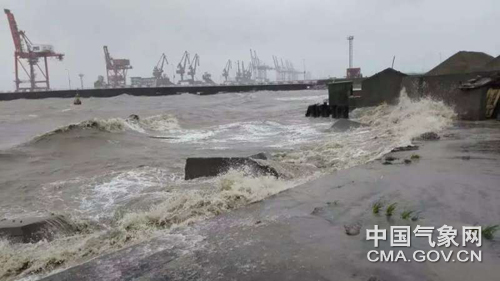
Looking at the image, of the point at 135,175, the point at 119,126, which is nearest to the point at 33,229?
the point at 135,175

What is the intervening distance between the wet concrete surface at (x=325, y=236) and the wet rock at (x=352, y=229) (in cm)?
4

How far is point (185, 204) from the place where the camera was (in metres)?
5.16

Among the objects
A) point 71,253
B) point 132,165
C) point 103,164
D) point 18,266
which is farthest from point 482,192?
point 103,164

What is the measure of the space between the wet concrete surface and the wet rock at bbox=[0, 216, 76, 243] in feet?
7.23

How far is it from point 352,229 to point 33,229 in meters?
3.87

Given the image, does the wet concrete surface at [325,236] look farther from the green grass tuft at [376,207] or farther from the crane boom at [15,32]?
the crane boom at [15,32]

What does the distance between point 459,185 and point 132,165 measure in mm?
7817

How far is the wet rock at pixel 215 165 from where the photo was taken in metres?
6.98

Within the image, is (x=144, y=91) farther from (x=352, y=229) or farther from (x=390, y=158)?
(x=352, y=229)

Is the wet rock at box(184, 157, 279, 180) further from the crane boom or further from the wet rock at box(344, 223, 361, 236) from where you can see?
the crane boom

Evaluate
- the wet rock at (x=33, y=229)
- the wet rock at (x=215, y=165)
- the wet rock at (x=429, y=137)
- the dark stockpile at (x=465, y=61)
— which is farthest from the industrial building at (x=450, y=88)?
the wet rock at (x=33, y=229)

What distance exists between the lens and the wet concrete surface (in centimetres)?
276

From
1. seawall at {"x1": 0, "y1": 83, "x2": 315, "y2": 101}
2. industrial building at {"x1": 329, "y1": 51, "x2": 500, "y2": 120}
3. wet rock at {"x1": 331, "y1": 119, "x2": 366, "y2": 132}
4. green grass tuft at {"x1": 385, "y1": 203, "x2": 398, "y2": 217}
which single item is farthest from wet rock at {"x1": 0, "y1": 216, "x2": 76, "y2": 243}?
seawall at {"x1": 0, "y1": 83, "x2": 315, "y2": 101}

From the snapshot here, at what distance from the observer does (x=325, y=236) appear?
338 cm
